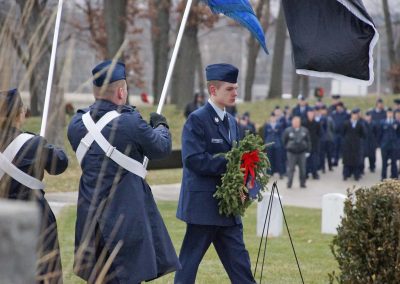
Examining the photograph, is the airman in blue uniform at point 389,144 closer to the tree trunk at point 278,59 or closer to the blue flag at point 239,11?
the tree trunk at point 278,59

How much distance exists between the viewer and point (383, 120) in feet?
94.1

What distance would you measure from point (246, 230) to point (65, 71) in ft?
34.6

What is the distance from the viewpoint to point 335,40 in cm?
729

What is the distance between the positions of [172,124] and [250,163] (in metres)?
27.1

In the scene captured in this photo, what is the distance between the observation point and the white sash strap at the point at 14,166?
5500 millimetres

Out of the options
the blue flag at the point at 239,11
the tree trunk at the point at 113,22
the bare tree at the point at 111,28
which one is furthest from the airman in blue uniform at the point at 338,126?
the blue flag at the point at 239,11

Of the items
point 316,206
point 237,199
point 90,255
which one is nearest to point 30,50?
point 90,255

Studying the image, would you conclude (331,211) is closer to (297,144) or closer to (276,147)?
(297,144)

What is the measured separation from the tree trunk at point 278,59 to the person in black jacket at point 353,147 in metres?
14.7

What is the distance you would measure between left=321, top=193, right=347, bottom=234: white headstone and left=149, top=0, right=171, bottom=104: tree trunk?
24.5 metres

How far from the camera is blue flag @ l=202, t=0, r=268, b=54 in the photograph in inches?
308

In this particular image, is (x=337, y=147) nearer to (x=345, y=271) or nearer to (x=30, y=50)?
(x=345, y=271)

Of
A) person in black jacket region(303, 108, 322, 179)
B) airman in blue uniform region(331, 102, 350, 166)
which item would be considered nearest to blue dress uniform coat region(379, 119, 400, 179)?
person in black jacket region(303, 108, 322, 179)

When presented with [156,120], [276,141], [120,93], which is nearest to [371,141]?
[276,141]
